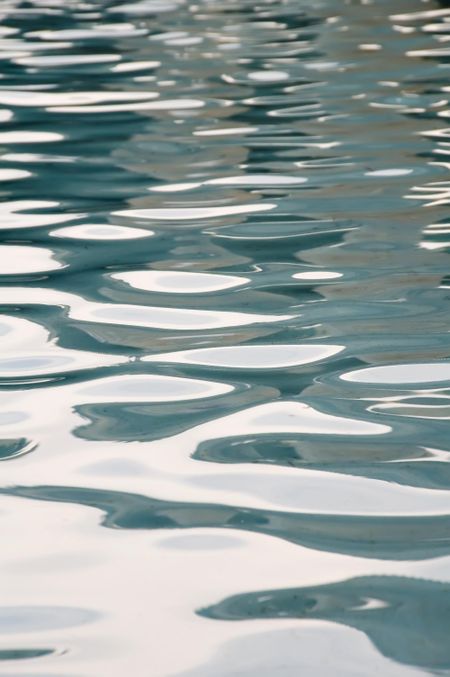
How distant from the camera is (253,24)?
7969 millimetres

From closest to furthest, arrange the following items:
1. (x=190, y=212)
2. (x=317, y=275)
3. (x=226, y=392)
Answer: (x=226, y=392)
(x=317, y=275)
(x=190, y=212)

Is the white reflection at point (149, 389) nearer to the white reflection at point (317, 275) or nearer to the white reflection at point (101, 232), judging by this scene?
the white reflection at point (317, 275)

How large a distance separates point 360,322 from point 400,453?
623 millimetres

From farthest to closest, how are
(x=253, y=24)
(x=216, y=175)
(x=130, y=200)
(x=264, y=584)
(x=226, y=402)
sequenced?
(x=253, y=24) < (x=216, y=175) < (x=130, y=200) < (x=226, y=402) < (x=264, y=584)

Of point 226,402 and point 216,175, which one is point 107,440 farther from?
point 216,175

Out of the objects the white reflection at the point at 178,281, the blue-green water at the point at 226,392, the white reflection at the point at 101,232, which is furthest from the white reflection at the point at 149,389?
the white reflection at the point at 101,232

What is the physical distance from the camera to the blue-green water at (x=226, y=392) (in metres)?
1.40

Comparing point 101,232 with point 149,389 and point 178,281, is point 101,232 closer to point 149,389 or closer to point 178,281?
point 178,281

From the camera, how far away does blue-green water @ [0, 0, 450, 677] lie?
140 cm

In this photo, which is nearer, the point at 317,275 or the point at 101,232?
the point at 317,275

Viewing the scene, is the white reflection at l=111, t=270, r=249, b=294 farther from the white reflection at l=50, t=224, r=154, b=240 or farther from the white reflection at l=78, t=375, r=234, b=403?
the white reflection at l=78, t=375, r=234, b=403

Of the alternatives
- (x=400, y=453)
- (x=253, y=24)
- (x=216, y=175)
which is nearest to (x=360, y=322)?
(x=400, y=453)

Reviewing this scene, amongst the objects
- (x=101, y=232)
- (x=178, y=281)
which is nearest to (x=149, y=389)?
(x=178, y=281)

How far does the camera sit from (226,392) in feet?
6.91
